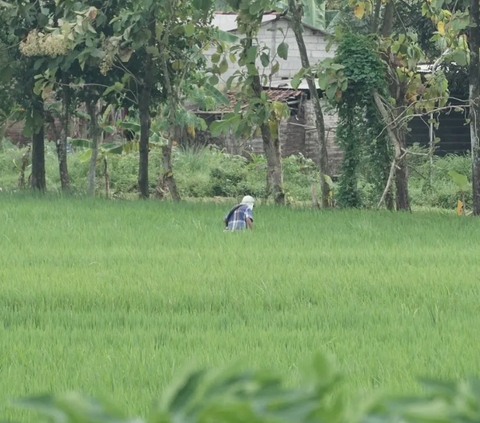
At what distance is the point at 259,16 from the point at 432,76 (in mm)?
2080

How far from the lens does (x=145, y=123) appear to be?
44.0 ft

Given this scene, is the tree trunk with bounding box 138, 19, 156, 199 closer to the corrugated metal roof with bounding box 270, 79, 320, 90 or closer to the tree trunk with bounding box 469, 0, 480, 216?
the tree trunk with bounding box 469, 0, 480, 216

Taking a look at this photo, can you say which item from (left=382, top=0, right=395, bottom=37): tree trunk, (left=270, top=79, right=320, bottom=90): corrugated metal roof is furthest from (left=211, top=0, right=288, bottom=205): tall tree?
(left=270, top=79, right=320, bottom=90): corrugated metal roof

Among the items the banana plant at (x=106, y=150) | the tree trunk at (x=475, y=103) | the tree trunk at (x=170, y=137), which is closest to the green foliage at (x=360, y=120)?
the tree trunk at (x=475, y=103)

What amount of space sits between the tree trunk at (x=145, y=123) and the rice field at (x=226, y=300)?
140 inches

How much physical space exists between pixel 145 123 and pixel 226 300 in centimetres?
792

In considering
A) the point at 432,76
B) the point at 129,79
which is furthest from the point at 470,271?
the point at 129,79

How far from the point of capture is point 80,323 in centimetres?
515

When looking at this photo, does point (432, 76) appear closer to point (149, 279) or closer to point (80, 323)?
point (149, 279)

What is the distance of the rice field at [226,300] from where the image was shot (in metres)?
4.04

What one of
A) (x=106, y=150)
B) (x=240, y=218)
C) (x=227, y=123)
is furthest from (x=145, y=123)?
(x=240, y=218)

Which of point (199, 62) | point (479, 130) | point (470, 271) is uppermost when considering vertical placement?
point (199, 62)

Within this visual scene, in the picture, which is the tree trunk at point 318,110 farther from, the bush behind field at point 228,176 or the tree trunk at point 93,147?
the bush behind field at point 228,176

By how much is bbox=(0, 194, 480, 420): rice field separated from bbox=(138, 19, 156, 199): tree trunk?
3.55m
